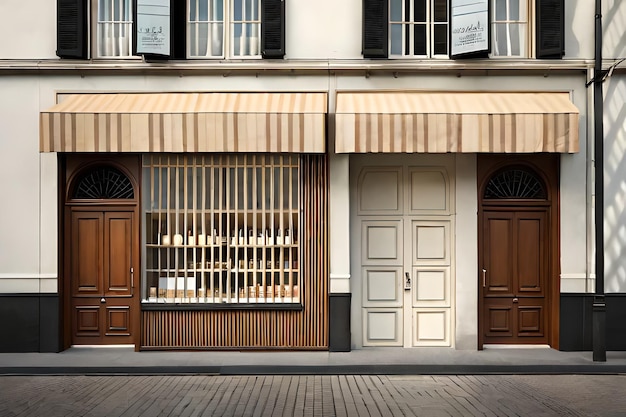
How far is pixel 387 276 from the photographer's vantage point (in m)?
13.0

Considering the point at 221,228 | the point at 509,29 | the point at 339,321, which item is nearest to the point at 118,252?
the point at 221,228

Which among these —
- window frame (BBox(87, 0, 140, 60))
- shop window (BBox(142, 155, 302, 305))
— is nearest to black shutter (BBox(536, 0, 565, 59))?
shop window (BBox(142, 155, 302, 305))

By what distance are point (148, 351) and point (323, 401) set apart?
177 inches

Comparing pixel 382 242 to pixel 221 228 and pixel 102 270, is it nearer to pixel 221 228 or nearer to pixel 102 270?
pixel 221 228

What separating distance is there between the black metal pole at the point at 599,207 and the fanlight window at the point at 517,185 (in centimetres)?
141

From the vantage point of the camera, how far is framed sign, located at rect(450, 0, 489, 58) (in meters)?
12.0

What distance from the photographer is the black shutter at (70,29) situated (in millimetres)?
12242

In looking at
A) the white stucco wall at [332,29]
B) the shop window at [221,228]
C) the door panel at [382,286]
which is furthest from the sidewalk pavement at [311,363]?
the white stucco wall at [332,29]

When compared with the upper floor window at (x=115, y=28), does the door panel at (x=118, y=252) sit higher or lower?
lower

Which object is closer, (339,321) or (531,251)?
(339,321)

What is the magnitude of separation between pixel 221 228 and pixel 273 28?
391 centimetres

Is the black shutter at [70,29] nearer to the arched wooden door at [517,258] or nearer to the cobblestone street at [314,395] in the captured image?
the cobblestone street at [314,395]

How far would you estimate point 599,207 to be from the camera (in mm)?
11508

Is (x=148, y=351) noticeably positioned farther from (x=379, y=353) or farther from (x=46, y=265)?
(x=379, y=353)
